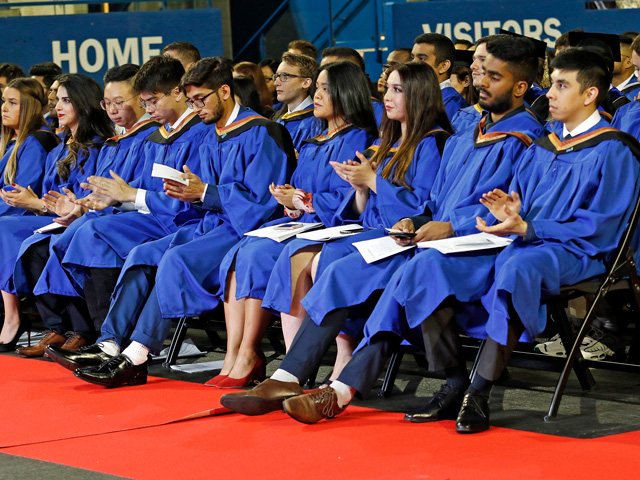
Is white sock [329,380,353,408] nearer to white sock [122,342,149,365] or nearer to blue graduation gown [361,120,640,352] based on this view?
blue graduation gown [361,120,640,352]

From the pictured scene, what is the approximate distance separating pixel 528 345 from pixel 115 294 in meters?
2.34

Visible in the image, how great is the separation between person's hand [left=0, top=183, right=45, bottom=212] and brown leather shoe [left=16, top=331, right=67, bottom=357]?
99cm

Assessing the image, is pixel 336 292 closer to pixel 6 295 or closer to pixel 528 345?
pixel 528 345

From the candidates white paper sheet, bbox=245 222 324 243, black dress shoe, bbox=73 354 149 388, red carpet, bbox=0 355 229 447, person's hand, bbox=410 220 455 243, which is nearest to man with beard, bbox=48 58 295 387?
black dress shoe, bbox=73 354 149 388

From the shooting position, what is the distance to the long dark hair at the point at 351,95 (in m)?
5.41

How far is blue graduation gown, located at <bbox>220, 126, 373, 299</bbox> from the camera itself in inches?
199

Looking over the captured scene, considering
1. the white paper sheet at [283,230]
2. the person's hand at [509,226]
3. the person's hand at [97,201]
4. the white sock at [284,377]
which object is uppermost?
the person's hand at [97,201]

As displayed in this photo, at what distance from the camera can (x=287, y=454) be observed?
367 cm

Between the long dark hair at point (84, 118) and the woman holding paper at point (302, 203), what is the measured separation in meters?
1.83

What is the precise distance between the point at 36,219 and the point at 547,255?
4.03 metres

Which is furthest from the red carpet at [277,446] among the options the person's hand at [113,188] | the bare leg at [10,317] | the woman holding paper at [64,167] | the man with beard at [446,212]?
the woman holding paper at [64,167]

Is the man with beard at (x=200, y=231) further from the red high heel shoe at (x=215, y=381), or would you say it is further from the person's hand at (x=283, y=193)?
the red high heel shoe at (x=215, y=381)

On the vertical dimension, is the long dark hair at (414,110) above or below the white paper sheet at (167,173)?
above

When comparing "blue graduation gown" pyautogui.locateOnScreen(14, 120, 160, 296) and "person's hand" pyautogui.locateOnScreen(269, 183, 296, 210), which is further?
"blue graduation gown" pyautogui.locateOnScreen(14, 120, 160, 296)
